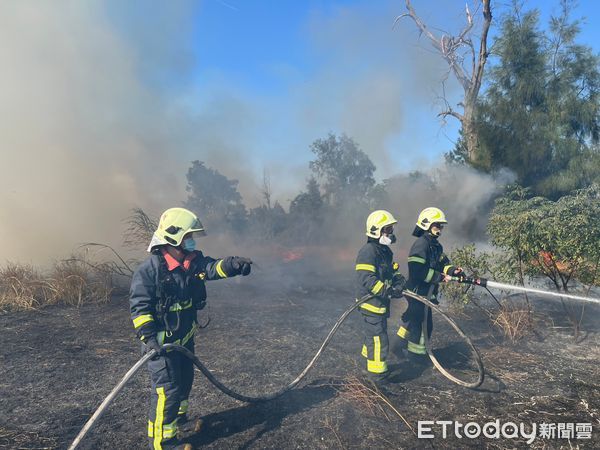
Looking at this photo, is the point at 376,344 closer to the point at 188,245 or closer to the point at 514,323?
the point at 188,245

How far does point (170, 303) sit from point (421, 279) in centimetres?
362

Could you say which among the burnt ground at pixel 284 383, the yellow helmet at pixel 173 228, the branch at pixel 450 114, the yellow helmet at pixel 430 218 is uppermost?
the branch at pixel 450 114

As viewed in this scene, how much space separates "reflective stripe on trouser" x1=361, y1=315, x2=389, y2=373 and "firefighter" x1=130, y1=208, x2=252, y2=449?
2.08 meters

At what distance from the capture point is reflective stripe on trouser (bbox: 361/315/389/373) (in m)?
5.03

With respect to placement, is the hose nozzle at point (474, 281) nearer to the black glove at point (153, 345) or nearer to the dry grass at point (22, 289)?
the black glove at point (153, 345)

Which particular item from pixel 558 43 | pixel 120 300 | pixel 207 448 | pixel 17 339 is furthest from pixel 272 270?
pixel 558 43

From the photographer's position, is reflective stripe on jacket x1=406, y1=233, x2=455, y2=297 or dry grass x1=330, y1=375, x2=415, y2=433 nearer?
dry grass x1=330, y1=375, x2=415, y2=433

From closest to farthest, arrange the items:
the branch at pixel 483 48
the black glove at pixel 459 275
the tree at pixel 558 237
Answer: the black glove at pixel 459 275 < the tree at pixel 558 237 < the branch at pixel 483 48

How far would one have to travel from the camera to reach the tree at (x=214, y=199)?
18484 mm

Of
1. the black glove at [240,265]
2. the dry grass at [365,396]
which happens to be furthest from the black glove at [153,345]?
the dry grass at [365,396]

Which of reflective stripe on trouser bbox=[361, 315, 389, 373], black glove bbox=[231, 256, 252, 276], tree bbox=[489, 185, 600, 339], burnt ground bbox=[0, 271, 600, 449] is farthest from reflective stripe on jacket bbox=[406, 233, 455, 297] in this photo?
black glove bbox=[231, 256, 252, 276]

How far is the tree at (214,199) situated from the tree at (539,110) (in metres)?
10.5

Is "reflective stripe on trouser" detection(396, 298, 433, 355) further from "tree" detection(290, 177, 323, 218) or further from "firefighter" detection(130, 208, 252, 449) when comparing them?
"tree" detection(290, 177, 323, 218)

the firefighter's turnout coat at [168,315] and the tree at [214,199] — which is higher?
the tree at [214,199]
